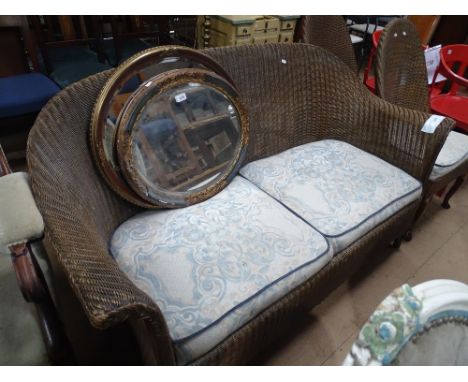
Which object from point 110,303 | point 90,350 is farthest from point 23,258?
point 90,350

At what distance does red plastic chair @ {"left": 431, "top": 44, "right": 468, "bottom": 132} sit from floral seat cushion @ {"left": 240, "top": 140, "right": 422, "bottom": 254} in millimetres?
847

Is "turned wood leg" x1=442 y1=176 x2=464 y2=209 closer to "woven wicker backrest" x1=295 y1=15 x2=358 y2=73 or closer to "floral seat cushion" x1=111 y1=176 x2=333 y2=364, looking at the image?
"woven wicker backrest" x1=295 y1=15 x2=358 y2=73

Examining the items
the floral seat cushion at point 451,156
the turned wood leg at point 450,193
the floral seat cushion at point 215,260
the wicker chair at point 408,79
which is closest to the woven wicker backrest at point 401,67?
the wicker chair at point 408,79

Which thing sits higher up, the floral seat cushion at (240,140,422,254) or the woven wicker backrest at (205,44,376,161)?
the woven wicker backrest at (205,44,376,161)

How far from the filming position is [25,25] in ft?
5.23

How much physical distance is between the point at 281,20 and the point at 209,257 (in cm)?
207

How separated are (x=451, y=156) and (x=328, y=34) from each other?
0.77 meters

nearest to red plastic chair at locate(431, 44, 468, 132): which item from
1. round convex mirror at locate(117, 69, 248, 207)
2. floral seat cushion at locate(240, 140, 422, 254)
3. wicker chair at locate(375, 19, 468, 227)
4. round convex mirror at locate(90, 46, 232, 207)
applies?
wicker chair at locate(375, 19, 468, 227)

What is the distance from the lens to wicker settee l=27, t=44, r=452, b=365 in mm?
578

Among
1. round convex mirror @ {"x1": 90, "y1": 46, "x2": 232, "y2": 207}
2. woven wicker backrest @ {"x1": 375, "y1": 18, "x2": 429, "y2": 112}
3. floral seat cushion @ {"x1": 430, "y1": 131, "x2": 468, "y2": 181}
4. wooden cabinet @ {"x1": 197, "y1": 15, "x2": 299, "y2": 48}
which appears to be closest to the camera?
round convex mirror @ {"x1": 90, "y1": 46, "x2": 232, "y2": 207}

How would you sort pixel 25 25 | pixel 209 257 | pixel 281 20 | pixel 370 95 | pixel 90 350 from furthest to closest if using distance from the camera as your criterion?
pixel 281 20
pixel 25 25
pixel 370 95
pixel 90 350
pixel 209 257

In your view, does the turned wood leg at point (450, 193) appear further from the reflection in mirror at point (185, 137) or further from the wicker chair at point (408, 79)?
the reflection in mirror at point (185, 137)

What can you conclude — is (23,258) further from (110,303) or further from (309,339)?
(309,339)

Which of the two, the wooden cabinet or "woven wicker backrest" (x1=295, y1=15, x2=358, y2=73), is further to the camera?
the wooden cabinet
